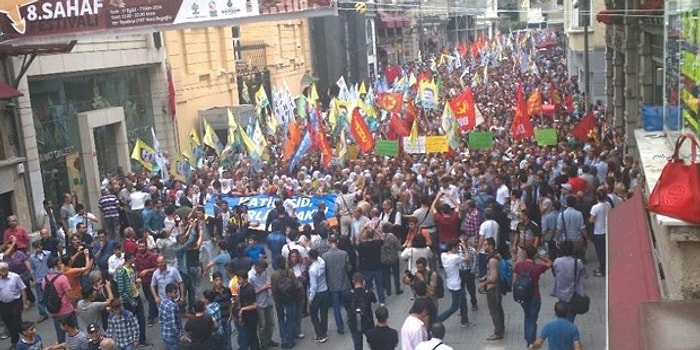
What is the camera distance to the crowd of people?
30.7 feet

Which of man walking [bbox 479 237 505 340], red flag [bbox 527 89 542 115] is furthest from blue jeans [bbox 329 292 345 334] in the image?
red flag [bbox 527 89 542 115]

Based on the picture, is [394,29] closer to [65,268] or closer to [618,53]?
[618,53]

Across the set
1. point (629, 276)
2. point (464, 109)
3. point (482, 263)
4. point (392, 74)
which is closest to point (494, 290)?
point (482, 263)

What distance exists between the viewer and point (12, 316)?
1110 centimetres

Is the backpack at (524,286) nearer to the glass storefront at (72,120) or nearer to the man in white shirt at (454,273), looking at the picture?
the man in white shirt at (454,273)

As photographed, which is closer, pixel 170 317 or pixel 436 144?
pixel 170 317

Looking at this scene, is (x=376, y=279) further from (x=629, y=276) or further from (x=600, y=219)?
(x=629, y=276)

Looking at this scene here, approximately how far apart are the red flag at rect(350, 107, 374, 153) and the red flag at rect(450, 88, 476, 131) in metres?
2.56

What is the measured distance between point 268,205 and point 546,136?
7271 millimetres

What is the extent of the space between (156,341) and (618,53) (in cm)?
1537

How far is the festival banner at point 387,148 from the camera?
19.4m

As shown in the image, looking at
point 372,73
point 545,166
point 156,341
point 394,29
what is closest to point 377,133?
point 545,166

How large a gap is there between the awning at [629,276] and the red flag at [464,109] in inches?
567

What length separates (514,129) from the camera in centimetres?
2059
